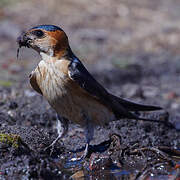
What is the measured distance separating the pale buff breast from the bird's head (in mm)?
125

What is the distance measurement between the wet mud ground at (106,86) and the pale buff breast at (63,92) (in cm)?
45

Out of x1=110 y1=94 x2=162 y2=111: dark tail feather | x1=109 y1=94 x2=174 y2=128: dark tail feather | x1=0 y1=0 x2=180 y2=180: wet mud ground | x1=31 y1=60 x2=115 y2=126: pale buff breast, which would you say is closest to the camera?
x1=0 y1=0 x2=180 y2=180: wet mud ground

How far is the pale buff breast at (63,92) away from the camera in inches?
194

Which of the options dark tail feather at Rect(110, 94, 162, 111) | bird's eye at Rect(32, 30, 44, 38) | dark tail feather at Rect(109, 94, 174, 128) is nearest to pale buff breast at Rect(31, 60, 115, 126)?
bird's eye at Rect(32, 30, 44, 38)

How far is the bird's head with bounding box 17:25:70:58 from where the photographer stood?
502 centimetres

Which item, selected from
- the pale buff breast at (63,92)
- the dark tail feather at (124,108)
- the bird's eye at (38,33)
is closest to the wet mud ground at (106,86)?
the dark tail feather at (124,108)

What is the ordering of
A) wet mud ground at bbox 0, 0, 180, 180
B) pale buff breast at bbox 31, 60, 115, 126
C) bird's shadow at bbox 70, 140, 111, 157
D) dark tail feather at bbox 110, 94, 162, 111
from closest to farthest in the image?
wet mud ground at bbox 0, 0, 180, 180, pale buff breast at bbox 31, 60, 115, 126, bird's shadow at bbox 70, 140, 111, 157, dark tail feather at bbox 110, 94, 162, 111

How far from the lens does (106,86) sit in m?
8.98

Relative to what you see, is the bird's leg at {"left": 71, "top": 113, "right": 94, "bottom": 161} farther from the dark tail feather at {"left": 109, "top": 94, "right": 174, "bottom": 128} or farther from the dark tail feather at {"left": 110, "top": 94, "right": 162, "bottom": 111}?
the dark tail feather at {"left": 110, "top": 94, "right": 162, "bottom": 111}

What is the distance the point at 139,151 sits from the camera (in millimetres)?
5285

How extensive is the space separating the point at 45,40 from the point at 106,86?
4.05 m

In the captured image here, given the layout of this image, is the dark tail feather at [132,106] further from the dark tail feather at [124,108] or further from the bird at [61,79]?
the bird at [61,79]

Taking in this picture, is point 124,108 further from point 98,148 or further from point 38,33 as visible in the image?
point 38,33

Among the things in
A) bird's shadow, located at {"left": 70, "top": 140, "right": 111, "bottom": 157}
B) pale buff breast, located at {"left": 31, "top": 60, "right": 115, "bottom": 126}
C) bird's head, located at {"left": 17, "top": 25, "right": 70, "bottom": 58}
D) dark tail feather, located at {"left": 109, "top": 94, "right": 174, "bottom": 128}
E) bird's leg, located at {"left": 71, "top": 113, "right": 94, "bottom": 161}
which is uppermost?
bird's head, located at {"left": 17, "top": 25, "right": 70, "bottom": 58}
